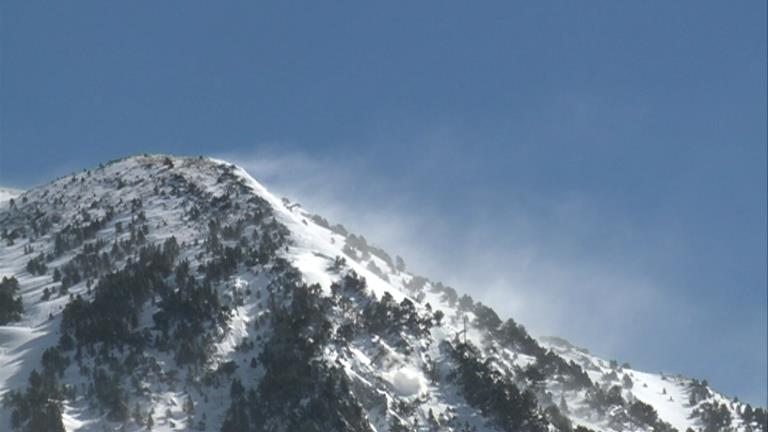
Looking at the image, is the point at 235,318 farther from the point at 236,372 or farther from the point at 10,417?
the point at 10,417

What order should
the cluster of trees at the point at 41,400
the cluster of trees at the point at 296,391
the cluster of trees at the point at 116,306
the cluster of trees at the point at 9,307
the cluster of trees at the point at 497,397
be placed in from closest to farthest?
the cluster of trees at the point at 41,400 → the cluster of trees at the point at 296,391 → the cluster of trees at the point at 497,397 → the cluster of trees at the point at 116,306 → the cluster of trees at the point at 9,307

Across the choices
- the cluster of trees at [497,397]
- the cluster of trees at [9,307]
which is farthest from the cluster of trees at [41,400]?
the cluster of trees at [497,397]

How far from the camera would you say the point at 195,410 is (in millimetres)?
164375

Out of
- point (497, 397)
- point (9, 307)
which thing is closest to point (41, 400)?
point (9, 307)

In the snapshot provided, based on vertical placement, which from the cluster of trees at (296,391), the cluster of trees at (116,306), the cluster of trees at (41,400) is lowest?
the cluster of trees at (41,400)

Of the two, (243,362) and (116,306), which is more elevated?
(116,306)

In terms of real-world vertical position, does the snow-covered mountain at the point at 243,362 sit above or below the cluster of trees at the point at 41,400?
above

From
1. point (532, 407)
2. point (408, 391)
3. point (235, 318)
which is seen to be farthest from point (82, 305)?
point (532, 407)

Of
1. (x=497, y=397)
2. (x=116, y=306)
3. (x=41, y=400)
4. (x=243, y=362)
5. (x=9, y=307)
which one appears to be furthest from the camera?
(x=9, y=307)

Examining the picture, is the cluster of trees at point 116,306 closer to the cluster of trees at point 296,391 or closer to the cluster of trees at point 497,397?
the cluster of trees at point 296,391

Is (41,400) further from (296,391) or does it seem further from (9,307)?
(9,307)

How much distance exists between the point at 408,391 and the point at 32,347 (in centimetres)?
5615

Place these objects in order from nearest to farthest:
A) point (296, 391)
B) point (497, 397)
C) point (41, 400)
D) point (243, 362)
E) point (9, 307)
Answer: point (41, 400) < point (296, 391) < point (243, 362) < point (497, 397) < point (9, 307)

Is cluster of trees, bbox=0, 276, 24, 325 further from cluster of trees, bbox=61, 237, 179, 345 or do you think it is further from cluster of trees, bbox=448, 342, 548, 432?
cluster of trees, bbox=448, 342, 548, 432
